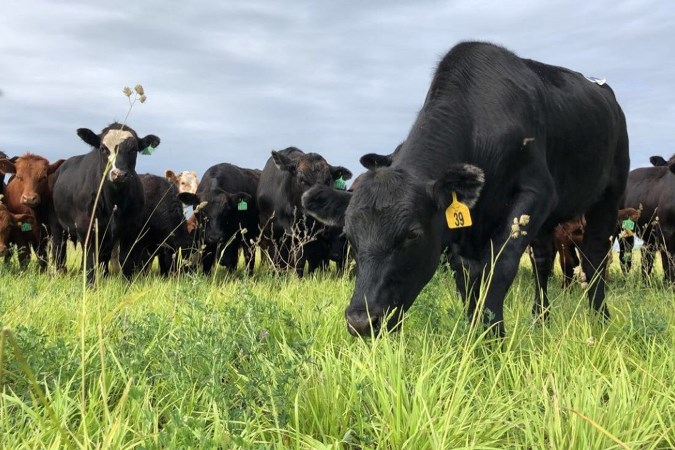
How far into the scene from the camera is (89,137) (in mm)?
9969

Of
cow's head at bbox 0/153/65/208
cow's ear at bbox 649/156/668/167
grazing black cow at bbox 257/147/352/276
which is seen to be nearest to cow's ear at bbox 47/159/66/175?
cow's head at bbox 0/153/65/208

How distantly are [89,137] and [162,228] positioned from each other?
2658 mm

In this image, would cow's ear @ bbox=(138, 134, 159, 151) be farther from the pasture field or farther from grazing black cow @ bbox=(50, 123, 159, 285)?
the pasture field

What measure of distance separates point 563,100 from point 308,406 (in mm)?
4104

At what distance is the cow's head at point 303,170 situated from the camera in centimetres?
1117

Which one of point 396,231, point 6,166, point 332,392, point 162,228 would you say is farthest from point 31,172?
point 332,392

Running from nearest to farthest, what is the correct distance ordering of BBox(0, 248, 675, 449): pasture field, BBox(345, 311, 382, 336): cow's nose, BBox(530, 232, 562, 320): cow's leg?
1. BBox(0, 248, 675, 449): pasture field
2. BBox(345, 311, 382, 336): cow's nose
3. BBox(530, 232, 562, 320): cow's leg

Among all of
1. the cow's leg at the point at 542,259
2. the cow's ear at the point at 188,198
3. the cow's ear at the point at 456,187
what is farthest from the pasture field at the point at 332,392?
the cow's ear at the point at 188,198

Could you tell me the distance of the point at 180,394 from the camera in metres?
3.02

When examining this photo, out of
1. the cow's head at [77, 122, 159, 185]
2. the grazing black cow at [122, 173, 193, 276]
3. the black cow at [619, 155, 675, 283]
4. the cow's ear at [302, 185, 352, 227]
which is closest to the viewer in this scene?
the cow's ear at [302, 185, 352, 227]

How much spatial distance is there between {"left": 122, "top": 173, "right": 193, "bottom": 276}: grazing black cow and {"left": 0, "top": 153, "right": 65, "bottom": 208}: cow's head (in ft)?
6.00

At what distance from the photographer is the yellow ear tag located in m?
4.15

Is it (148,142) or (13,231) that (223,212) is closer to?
(148,142)

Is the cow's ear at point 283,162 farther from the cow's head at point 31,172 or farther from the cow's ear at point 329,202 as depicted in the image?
the cow's ear at point 329,202
